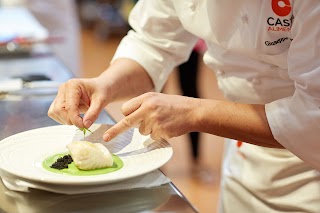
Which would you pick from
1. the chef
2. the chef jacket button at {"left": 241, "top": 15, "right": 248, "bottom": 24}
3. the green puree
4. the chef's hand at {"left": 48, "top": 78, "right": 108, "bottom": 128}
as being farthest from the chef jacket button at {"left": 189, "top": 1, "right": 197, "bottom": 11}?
the green puree

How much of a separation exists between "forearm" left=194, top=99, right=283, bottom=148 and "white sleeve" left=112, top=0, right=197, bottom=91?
0.37 meters

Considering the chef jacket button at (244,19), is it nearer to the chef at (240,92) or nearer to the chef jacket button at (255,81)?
the chef at (240,92)

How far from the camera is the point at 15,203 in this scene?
98cm

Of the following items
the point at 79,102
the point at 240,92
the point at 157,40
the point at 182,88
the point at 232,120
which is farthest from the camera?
the point at 182,88

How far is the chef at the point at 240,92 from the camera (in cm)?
110

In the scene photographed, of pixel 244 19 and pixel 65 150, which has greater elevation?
pixel 244 19

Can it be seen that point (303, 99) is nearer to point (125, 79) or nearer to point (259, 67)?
point (259, 67)

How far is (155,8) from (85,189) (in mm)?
609

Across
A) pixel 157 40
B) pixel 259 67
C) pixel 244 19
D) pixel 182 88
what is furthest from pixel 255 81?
pixel 182 88

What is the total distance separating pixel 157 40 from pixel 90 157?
0.53 m

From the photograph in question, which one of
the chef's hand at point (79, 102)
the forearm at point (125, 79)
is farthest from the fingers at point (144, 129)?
the forearm at point (125, 79)

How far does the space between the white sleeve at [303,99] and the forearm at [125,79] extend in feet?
1.19

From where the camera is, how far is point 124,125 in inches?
43.6

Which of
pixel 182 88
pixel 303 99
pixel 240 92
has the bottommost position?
pixel 182 88
